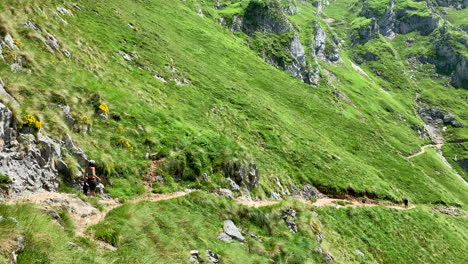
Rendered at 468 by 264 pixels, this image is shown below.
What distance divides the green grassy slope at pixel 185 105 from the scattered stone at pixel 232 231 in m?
5.63

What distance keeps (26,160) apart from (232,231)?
39.7 ft

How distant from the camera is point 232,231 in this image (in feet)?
66.2

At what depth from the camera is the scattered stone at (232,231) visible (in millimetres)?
19781

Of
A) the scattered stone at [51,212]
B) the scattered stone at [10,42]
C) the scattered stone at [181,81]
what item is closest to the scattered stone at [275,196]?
the scattered stone at [51,212]

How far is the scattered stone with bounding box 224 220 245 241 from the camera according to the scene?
779 inches

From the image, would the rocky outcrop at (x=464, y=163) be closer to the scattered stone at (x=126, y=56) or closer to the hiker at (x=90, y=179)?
the scattered stone at (x=126, y=56)

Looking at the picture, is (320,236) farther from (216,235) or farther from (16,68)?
(16,68)

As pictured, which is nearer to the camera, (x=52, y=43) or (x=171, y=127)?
(x=52, y=43)

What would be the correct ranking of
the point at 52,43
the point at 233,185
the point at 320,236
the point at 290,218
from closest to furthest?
the point at 290,218, the point at 320,236, the point at 233,185, the point at 52,43

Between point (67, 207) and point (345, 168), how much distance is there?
1713 inches

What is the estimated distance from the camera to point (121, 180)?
2055cm

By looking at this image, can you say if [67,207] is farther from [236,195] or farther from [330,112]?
[330,112]

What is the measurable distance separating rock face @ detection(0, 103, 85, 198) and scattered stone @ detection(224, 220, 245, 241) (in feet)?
32.9

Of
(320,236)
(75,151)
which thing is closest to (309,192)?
(320,236)
